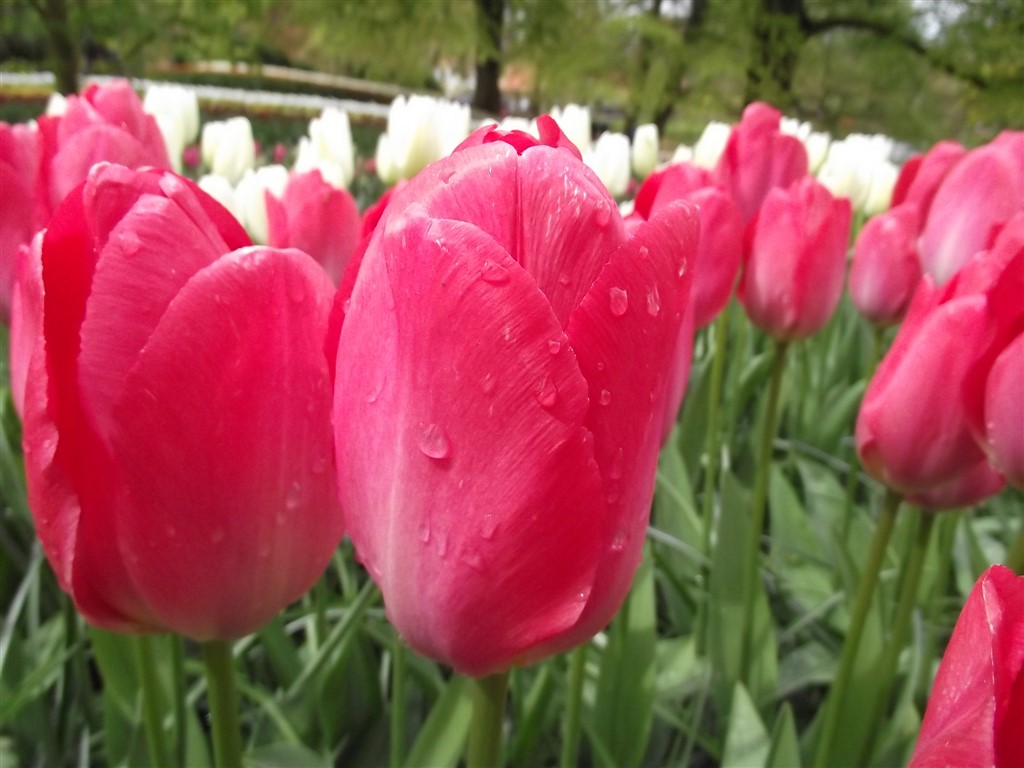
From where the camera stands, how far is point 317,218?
0.76 meters

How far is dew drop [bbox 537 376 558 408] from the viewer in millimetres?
260

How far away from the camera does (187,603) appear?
0.33 meters

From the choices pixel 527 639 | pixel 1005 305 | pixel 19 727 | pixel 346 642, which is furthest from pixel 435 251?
pixel 19 727

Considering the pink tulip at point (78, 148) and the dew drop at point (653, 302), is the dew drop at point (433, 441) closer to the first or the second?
the dew drop at point (653, 302)

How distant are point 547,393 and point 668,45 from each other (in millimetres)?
7252

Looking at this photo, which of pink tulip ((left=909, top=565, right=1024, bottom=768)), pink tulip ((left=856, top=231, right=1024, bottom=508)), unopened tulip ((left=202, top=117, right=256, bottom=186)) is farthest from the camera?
unopened tulip ((left=202, top=117, right=256, bottom=186))

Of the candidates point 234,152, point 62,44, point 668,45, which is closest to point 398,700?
point 234,152

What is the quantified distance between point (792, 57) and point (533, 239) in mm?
7035

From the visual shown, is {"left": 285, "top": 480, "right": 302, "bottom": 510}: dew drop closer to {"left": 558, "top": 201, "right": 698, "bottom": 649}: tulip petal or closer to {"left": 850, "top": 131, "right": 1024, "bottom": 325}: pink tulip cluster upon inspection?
{"left": 558, "top": 201, "right": 698, "bottom": 649}: tulip petal

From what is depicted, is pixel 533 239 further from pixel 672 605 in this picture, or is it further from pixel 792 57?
pixel 792 57

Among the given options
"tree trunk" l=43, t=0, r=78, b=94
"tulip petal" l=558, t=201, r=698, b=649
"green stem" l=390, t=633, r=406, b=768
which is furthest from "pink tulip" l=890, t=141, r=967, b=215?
"tree trunk" l=43, t=0, r=78, b=94

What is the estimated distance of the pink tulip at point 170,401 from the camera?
283mm

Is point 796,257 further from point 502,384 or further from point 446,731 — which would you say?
point 502,384

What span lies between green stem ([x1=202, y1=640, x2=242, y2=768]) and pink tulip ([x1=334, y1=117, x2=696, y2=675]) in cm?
10
